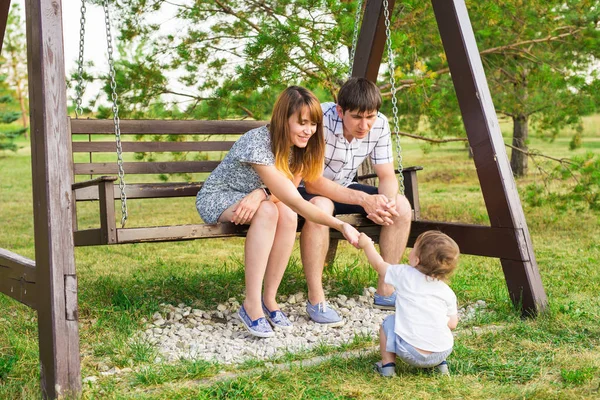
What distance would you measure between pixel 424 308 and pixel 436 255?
0.23 metres

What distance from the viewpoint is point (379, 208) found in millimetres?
3834

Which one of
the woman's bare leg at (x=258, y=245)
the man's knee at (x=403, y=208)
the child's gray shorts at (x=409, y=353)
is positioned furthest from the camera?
the man's knee at (x=403, y=208)

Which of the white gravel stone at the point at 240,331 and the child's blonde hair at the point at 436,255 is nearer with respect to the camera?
the child's blonde hair at the point at 436,255

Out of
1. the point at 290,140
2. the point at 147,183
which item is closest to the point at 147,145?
the point at 147,183

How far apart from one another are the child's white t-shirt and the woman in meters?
0.53

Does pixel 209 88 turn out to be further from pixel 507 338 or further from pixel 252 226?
pixel 507 338

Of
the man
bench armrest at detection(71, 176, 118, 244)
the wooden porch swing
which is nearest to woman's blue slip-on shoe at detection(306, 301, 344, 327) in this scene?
the man

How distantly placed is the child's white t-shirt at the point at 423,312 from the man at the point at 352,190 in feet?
3.11

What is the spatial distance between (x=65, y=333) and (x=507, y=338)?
6.66 ft

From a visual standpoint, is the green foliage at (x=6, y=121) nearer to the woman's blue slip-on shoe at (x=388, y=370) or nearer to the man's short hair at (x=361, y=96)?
the man's short hair at (x=361, y=96)

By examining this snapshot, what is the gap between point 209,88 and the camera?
7328 millimetres

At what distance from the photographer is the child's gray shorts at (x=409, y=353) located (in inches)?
113

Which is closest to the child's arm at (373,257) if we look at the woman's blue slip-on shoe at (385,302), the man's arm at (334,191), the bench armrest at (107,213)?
the man's arm at (334,191)

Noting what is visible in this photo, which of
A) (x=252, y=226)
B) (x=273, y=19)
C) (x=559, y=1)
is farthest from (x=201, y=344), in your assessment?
(x=559, y=1)
